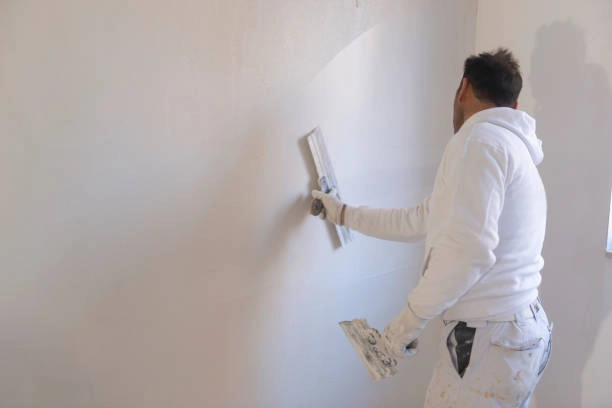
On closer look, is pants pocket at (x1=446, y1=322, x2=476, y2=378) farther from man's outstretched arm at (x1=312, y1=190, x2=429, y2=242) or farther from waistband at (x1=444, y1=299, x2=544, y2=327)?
man's outstretched arm at (x1=312, y1=190, x2=429, y2=242)

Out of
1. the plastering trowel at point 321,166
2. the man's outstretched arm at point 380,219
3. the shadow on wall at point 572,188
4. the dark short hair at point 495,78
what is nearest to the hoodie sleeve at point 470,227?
the dark short hair at point 495,78

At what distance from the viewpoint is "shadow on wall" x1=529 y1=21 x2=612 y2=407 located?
1.97m

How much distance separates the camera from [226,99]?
146 cm

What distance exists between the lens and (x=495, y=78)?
1491 mm

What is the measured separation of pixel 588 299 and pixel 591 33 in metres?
1.06

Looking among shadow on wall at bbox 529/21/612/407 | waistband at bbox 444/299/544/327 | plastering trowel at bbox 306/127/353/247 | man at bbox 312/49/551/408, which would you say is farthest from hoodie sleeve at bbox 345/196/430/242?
shadow on wall at bbox 529/21/612/407

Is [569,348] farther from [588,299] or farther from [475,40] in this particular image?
[475,40]

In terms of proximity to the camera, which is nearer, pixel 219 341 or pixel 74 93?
pixel 74 93

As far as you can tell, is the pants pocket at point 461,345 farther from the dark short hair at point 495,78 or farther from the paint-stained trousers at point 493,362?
the dark short hair at point 495,78

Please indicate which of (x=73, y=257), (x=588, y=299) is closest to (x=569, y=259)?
(x=588, y=299)

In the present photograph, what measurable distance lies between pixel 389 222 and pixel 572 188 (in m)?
0.85

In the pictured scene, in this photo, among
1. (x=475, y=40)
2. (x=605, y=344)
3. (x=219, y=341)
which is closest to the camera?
(x=219, y=341)

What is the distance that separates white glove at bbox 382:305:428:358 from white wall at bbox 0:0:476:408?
435mm

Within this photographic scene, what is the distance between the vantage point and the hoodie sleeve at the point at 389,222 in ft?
5.76
